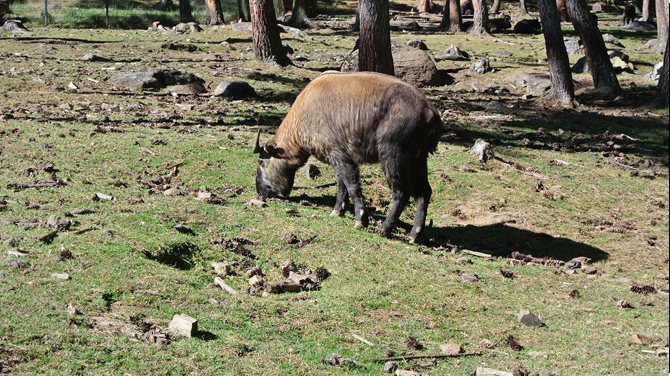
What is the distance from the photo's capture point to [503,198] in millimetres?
11008

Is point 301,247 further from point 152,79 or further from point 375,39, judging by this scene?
point 152,79

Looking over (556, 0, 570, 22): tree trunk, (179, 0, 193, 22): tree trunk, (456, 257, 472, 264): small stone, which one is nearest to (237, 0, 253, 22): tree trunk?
(179, 0, 193, 22): tree trunk

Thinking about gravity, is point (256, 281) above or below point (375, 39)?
below

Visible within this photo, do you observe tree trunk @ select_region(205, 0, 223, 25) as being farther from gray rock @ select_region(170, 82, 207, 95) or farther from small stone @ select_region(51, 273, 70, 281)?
small stone @ select_region(51, 273, 70, 281)

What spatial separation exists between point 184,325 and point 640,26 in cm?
3511

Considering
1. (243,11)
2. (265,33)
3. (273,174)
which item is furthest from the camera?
(243,11)

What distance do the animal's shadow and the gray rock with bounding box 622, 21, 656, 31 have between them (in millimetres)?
29335

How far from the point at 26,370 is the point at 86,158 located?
6361 millimetres

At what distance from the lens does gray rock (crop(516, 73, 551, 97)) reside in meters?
18.9

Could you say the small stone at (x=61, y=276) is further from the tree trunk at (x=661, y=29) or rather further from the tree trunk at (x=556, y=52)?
the tree trunk at (x=661, y=29)

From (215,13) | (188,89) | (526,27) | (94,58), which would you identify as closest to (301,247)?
(188,89)

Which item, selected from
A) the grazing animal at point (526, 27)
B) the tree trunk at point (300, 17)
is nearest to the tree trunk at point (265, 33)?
the tree trunk at point (300, 17)

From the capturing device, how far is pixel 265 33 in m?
20.5

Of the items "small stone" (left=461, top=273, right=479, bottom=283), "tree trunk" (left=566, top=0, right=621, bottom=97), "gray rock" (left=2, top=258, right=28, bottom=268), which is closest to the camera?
"gray rock" (left=2, top=258, right=28, bottom=268)
